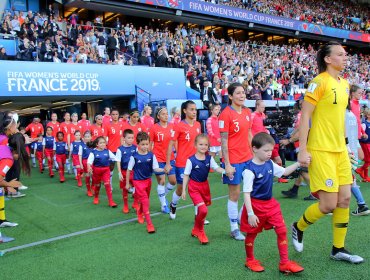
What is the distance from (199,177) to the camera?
5.08 metres

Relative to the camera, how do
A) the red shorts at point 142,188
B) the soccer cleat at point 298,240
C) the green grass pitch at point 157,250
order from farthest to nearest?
the red shorts at point 142,188, the soccer cleat at point 298,240, the green grass pitch at point 157,250

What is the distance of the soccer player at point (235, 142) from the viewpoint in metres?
5.02

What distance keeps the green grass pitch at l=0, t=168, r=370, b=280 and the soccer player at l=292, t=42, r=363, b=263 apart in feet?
1.97

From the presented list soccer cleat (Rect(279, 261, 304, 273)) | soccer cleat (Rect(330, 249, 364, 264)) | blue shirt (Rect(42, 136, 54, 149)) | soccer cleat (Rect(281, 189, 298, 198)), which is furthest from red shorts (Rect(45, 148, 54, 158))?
soccer cleat (Rect(330, 249, 364, 264))

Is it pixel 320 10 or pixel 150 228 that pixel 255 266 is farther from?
pixel 320 10

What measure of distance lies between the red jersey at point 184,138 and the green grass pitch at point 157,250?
107 centimetres

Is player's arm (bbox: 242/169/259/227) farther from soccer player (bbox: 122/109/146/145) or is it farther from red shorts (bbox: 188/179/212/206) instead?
soccer player (bbox: 122/109/146/145)

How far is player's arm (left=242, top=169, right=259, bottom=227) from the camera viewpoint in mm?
3584

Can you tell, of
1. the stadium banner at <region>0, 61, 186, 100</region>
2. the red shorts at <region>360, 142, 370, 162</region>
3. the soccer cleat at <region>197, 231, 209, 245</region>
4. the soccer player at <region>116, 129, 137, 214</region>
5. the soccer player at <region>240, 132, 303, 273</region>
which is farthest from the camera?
the stadium banner at <region>0, 61, 186, 100</region>

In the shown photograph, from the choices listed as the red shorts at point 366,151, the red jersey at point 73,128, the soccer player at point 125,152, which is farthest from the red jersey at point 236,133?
the red jersey at point 73,128

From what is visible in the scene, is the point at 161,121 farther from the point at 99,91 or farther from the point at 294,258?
the point at 99,91

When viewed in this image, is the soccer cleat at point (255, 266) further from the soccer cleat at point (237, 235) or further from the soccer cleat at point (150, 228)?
the soccer cleat at point (150, 228)

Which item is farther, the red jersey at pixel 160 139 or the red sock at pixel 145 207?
the red jersey at pixel 160 139

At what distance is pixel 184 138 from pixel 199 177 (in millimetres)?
1147
